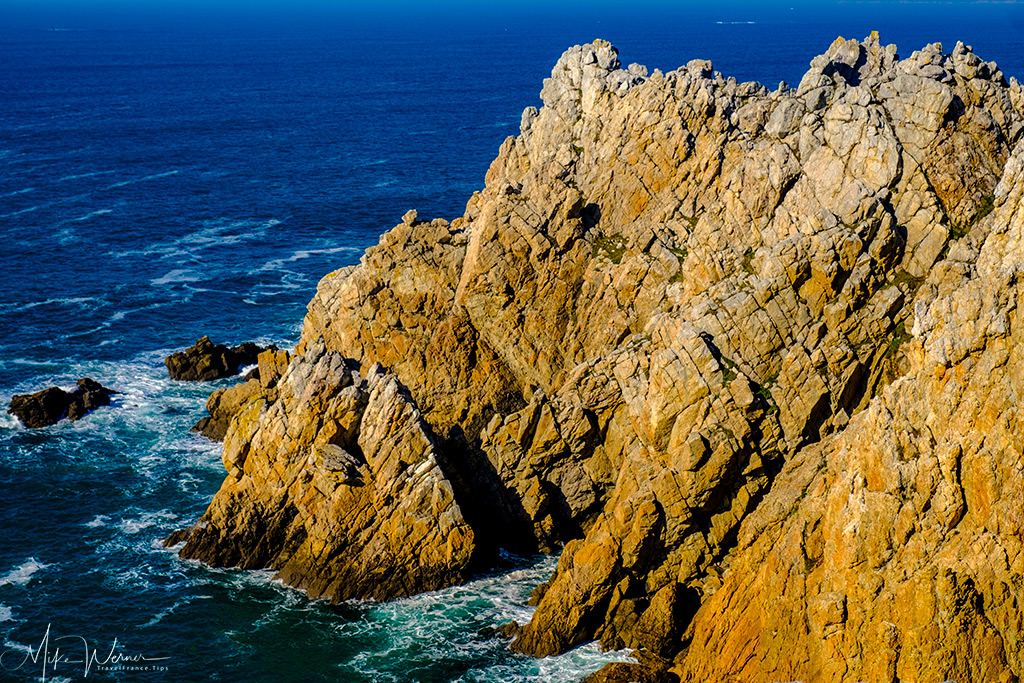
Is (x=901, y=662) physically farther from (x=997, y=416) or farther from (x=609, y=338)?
(x=609, y=338)

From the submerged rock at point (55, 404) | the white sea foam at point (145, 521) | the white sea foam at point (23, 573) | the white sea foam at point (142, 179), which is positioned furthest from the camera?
the white sea foam at point (142, 179)

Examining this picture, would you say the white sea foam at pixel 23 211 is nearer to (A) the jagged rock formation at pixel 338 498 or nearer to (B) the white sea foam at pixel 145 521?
(B) the white sea foam at pixel 145 521

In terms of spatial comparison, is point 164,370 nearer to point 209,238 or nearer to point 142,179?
point 209,238

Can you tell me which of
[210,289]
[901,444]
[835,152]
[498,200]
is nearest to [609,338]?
[498,200]

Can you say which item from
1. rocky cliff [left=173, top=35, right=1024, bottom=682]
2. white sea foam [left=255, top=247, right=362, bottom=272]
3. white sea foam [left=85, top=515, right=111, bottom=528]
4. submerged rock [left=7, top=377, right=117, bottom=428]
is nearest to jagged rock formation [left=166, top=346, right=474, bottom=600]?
rocky cliff [left=173, top=35, right=1024, bottom=682]

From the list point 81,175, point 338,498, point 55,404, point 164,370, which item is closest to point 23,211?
point 81,175

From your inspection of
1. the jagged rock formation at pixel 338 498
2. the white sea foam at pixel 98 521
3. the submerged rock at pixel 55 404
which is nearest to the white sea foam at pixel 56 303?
the submerged rock at pixel 55 404

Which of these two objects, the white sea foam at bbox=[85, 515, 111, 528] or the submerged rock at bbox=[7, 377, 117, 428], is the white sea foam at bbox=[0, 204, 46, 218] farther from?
the white sea foam at bbox=[85, 515, 111, 528]
